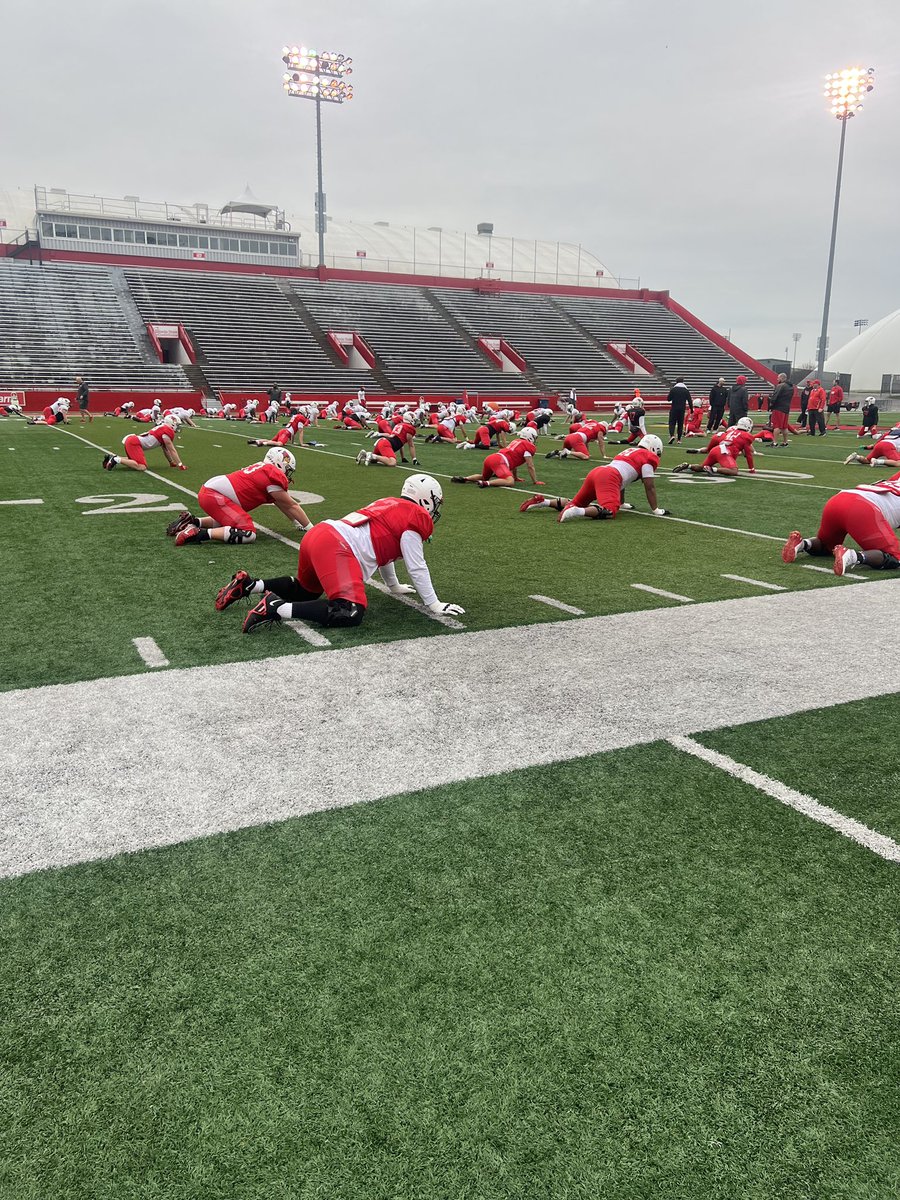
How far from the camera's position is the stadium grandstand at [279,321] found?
3769 centimetres

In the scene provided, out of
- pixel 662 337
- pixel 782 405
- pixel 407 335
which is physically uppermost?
pixel 662 337

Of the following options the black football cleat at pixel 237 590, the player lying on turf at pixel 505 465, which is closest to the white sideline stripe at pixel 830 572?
the black football cleat at pixel 237 590

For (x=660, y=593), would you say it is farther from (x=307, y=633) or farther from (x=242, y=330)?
(x=242, y=330)

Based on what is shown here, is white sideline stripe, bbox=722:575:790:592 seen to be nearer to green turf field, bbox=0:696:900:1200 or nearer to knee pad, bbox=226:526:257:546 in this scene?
green turf field, bbox=0:696:900:1200

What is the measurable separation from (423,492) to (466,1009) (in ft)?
12.6

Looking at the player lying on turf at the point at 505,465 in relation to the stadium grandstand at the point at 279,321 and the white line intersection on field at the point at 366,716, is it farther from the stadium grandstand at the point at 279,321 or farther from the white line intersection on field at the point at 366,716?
the stadium grandstand at the point at 279,321

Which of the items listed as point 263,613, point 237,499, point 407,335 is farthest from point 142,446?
point 407,335

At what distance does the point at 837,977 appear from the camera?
2.40 m

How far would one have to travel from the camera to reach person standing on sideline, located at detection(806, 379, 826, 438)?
24812mm

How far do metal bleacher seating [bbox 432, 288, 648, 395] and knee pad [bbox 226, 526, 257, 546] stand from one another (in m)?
36.4

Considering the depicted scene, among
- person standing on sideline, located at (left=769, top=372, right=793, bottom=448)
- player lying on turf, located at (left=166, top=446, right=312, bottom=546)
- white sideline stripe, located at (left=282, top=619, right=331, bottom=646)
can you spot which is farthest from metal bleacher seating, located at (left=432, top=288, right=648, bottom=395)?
white sideline stripe, located at (left=282, top=619, right=331, bottom=646)

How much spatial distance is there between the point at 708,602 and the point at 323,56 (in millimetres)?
57096

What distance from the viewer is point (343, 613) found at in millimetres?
5520

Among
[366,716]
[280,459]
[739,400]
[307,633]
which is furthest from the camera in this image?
[739,400]
